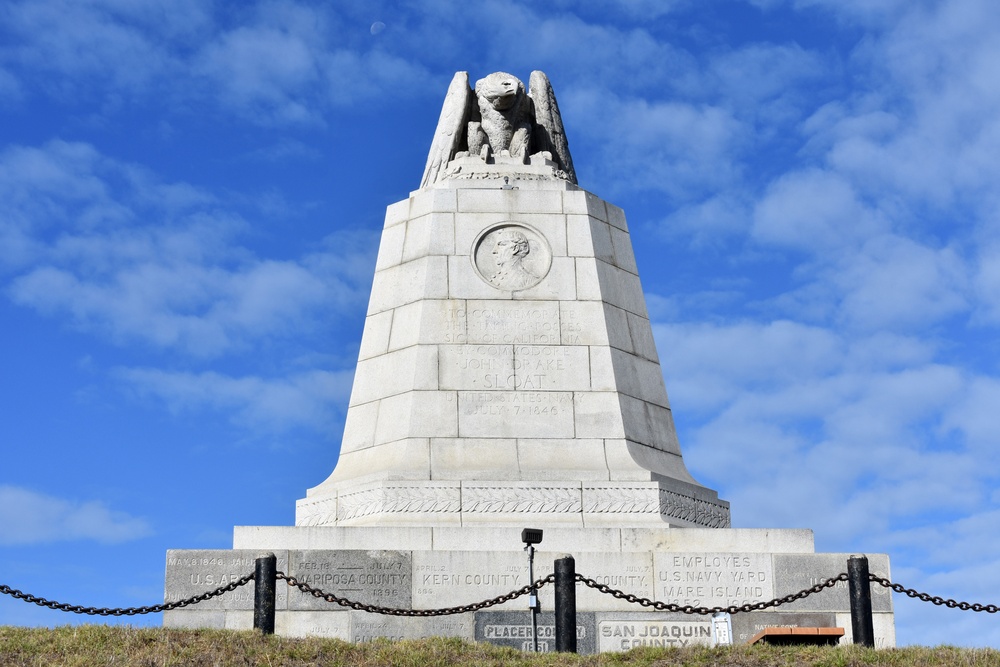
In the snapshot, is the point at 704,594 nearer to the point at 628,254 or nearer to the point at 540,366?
the point at 540,366

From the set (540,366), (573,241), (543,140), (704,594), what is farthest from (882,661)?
Result: (543,140)

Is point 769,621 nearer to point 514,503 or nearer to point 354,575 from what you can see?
point 514,503

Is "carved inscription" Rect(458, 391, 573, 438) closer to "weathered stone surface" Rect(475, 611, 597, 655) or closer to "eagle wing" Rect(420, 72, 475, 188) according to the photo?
"weathered stone surface" Rect(475, 611, 597, 655)

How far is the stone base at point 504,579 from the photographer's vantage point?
1584 centimetres

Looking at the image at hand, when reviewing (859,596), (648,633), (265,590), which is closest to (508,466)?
(648,633)

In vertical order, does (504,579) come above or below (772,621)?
above

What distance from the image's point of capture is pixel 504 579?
52.9 ft

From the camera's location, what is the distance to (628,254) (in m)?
20.2

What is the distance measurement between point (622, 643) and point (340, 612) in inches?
112

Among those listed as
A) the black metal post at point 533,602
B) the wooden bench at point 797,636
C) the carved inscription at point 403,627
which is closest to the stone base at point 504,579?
the carved inscription at point 403,627

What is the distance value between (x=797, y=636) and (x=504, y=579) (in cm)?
323

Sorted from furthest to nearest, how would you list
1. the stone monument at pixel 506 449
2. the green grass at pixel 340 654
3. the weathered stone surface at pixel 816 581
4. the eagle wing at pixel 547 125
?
the eagle wing at pixel 547 125 → the weathered stone surface at pixel 816 581 → the stone monument at pixel 506 449 → the green grass at pixel 340 654

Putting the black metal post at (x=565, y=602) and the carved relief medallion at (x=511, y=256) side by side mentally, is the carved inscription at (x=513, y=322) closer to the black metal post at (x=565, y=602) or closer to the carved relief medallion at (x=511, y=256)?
the carved relief medallion at (x=511, y=256)

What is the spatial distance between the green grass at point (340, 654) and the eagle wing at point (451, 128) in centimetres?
834
